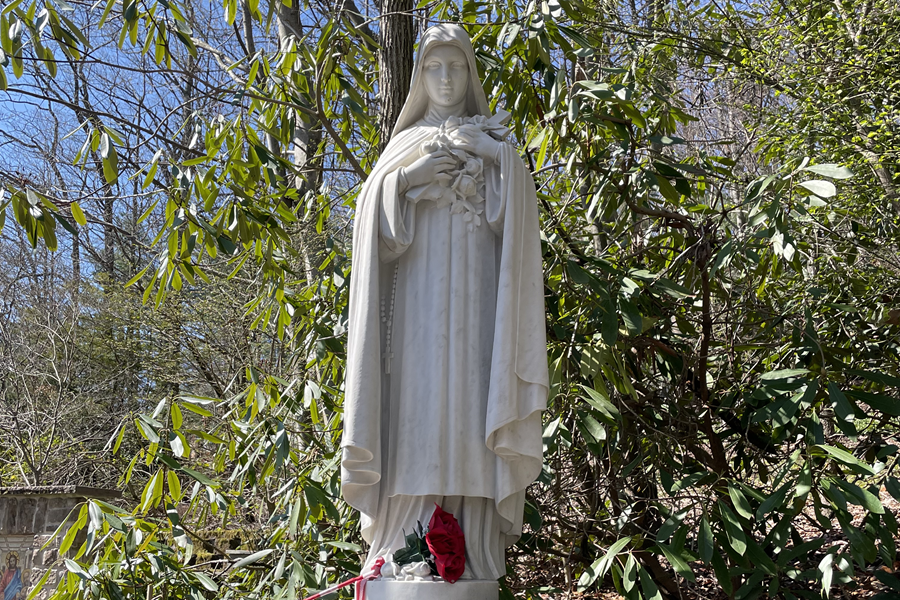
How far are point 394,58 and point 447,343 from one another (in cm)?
221

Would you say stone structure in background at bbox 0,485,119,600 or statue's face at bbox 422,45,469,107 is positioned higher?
statue's face at bbox 422,45,469,107

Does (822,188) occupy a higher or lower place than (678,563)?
higher

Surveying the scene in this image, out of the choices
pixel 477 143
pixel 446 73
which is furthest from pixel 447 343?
pixel 446 73

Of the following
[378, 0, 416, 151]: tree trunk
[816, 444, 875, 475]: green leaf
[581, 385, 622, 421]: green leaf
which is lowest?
[816, 444, 875, 475]: green leaf

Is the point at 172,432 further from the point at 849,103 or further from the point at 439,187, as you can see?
the point at 849,103

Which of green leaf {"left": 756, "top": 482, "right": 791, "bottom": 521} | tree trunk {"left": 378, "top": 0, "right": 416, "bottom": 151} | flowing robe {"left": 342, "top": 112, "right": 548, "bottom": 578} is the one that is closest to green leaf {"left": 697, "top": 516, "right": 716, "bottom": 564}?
green leaf {"left": 756, "top": 482, "right": 791, "bottom": 521}

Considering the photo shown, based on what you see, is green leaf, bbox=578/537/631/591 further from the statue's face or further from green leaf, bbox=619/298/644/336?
the statue's face

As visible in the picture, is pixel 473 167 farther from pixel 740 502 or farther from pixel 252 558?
pixel 252 558

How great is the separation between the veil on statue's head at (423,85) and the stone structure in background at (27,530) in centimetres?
496

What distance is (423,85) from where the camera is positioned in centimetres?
332

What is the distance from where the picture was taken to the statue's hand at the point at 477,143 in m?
3.10

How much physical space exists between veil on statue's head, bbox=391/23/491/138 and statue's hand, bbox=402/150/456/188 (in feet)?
1.10

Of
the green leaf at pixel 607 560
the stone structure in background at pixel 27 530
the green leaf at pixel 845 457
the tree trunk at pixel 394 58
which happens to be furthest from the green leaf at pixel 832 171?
the stone structure in background at pixel 27 530

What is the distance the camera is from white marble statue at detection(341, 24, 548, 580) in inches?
111
